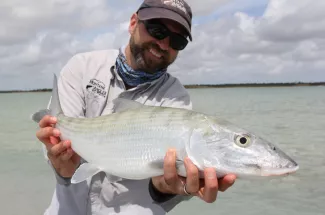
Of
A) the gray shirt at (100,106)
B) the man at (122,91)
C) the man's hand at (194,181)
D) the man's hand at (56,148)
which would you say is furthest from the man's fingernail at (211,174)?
the man's hand at (56,148)

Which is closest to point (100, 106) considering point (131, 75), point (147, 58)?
point (131, 75)

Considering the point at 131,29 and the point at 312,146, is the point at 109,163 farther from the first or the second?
the point at 312,146

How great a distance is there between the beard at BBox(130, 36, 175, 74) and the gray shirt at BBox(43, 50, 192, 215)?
0.48 feet

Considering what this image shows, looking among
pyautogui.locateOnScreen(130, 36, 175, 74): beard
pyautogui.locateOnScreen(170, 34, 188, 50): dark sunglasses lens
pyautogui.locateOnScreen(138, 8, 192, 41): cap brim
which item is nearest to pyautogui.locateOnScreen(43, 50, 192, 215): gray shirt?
pyautogui.locateOnScreen(130, 36, 175, 74): beard

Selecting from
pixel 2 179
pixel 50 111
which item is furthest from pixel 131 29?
pixel 2 179

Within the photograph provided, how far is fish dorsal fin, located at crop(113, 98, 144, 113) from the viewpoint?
116 inches

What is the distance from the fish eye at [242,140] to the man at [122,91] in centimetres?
79

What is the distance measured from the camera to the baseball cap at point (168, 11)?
3.17 meters

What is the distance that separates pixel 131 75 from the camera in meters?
3.32

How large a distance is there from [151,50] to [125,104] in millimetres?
562

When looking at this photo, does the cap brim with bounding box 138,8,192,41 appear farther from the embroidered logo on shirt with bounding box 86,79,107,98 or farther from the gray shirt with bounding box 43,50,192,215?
the embroidered logo on shirt with bounding box 86,79,107,98

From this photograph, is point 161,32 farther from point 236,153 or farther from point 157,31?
point 236,153

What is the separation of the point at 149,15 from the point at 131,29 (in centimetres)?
38

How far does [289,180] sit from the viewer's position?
8.66 metres
